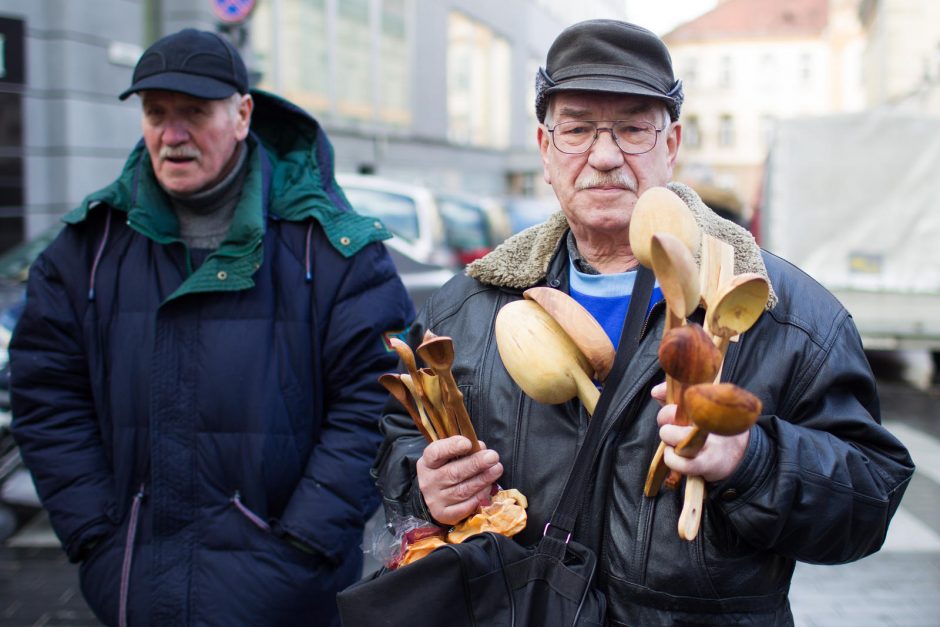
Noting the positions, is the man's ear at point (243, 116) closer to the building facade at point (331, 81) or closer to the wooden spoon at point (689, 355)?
the wooden spoon at point (689, 355)

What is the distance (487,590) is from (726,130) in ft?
192

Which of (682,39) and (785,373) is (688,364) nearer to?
(785,373)

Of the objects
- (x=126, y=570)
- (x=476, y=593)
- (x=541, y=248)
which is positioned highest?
(x=541, y=248)

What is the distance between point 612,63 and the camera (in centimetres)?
163

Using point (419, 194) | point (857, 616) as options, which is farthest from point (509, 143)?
point (857, 616)

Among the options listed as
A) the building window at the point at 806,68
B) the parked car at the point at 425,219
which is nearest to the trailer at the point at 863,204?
the parked car at the point at 425,219

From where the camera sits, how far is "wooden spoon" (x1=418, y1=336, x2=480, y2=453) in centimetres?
142

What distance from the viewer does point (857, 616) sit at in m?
3.93

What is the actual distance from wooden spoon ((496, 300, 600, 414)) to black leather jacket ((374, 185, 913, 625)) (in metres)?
0.09

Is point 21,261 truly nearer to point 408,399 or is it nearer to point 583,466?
point 408,399

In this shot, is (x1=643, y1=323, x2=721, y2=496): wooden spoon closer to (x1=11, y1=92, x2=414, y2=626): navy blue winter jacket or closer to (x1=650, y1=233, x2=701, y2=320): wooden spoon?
(x1=650, y1=233, x2=701, y2=320): wooden spoon

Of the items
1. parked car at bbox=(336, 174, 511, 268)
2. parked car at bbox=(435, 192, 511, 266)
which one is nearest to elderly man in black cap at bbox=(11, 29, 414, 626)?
parked car at bbox=(336, 174, 511, 268)

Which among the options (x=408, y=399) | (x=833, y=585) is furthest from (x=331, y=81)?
(x=408, y=399)

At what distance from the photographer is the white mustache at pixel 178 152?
226 centimetres
